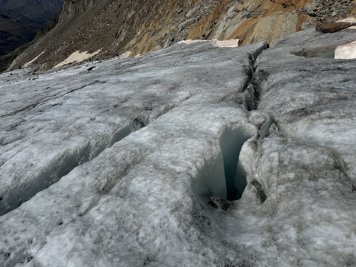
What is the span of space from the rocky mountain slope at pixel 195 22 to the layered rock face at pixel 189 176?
979 centimetres

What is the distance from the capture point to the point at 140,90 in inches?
465

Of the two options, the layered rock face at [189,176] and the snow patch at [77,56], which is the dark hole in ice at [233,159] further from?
the snow patch at [77,56]

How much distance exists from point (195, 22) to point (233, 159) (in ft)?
87.4

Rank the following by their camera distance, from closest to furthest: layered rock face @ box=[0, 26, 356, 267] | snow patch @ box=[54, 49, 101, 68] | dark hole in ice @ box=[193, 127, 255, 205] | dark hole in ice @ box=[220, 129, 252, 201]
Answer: layered rock face @ box=[0, 26, 356, 267]
dark hole in ice @ box=[193, 127, 255, 205]
dark hole in ice @ box=[220, 129, 252, 201]
snow patch @ box=[54, 49, 101, 68]

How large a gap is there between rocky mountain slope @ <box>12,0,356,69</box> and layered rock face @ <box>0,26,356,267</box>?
9791 mm

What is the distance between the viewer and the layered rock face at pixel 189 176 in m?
5.35

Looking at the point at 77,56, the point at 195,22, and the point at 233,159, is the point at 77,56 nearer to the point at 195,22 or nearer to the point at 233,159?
the point at 195,22

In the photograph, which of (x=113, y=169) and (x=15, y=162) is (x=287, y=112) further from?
(x=15, y=162)

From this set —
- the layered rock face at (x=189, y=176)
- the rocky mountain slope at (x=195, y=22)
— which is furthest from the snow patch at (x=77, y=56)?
the layered rock face at (x=189, y=176)

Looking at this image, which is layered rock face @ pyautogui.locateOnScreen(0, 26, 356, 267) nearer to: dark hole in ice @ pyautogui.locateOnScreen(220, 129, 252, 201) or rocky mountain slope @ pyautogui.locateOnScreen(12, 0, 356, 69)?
dark hole in ice @ pyautogui.locateOnScreen(220, 129, 252, 201)

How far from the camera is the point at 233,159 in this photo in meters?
8.21

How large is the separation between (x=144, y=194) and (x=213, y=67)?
839 cm

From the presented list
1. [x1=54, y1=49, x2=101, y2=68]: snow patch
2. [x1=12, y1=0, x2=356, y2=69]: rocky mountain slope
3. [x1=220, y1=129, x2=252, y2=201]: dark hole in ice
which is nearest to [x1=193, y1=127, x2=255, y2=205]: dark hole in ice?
[x1=220, y1=129, x2=252, y2=201]: dark hole in ice

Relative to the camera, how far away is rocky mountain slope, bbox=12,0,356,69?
67.3 ft
